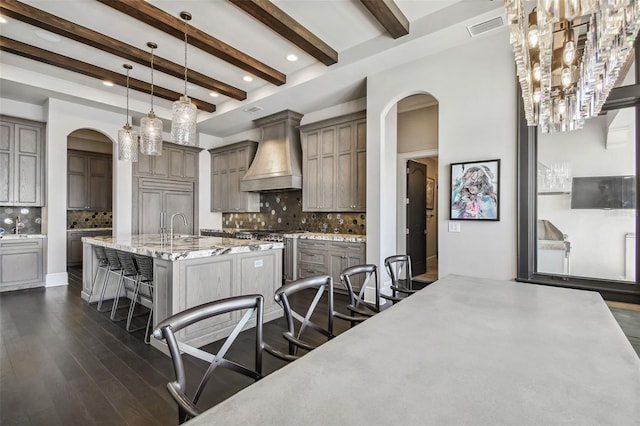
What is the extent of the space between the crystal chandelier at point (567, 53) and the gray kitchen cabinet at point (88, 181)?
28.9 feet

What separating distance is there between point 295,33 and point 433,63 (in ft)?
5.41

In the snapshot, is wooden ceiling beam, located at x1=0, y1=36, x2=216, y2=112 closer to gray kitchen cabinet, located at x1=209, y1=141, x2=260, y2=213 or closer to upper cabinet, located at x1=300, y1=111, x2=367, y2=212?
gray kitchen cabinet, located at x1=209, y1=141, x2=260, y2=213

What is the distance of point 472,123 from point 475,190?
74 centimetres

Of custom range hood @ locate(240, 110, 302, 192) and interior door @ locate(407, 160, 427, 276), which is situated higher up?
custom range hood @ locate(240, 110, 302, 192)

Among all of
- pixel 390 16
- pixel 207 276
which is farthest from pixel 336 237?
pixel 390 16

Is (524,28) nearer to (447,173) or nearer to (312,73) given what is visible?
(447,173)

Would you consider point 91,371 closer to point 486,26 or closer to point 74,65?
point 74,65

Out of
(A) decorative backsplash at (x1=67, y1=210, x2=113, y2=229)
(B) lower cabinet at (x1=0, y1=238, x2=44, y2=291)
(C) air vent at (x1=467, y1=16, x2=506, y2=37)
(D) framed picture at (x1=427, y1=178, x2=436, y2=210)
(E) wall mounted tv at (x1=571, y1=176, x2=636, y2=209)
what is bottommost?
(B) lower cabinet at (x1=0, y1=238, x2=44, y2=291)

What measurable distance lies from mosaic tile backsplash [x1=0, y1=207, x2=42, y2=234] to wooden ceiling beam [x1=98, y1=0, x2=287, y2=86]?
186 inches

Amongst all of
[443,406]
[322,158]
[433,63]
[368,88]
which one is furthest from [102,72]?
[443,406]

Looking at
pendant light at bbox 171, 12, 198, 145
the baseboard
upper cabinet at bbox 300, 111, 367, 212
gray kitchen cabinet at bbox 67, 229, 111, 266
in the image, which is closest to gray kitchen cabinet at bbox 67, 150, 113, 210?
gray kitchen cabinet at bbox 67, 229, 111, 266

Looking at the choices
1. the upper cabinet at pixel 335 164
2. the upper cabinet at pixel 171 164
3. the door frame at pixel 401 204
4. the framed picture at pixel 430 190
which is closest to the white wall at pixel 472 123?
the upper cabinet at pixel 335 164

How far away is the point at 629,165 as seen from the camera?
2.77 metres

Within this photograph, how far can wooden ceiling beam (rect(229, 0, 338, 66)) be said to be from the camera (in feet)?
9.68
